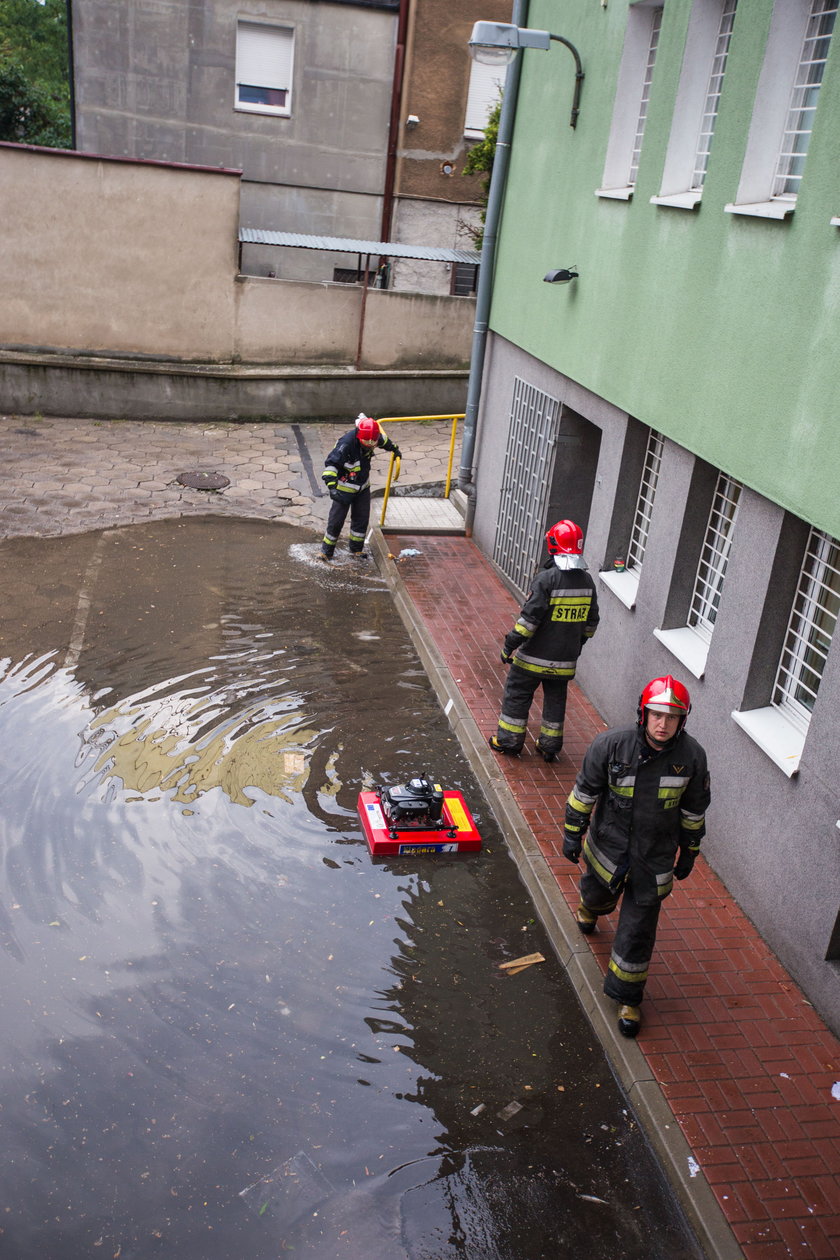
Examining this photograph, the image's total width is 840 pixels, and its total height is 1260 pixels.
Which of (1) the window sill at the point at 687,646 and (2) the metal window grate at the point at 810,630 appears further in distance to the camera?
(1) the window sill at the point at 687,646

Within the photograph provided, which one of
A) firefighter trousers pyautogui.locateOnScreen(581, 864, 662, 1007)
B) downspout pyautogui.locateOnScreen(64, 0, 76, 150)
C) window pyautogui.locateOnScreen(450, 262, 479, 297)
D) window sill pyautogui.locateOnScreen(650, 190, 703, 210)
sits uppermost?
downspout pyautogui.locateOnScreen(64, 0, 76, 150)

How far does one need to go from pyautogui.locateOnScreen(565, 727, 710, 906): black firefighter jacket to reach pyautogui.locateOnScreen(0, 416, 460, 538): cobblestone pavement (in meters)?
8.42

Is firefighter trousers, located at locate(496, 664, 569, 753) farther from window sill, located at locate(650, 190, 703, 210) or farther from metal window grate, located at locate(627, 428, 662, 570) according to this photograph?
window sill, located at locate(650, 190, 703, 210)

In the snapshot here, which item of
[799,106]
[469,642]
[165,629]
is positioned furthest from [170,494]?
[799,106]

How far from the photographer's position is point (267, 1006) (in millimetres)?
5379

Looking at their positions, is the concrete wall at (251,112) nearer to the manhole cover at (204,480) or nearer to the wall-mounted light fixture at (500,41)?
the manhole cover at (204,480)

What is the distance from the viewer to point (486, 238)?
1229 cm

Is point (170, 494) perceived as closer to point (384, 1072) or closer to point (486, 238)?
point (486, 238)

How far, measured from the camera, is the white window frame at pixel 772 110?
6.10 meters

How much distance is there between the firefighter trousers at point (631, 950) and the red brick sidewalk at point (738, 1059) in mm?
226

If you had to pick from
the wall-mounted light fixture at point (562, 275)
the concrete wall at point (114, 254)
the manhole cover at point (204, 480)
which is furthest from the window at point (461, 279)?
the wall-mounted light fixture at point (562, 275)

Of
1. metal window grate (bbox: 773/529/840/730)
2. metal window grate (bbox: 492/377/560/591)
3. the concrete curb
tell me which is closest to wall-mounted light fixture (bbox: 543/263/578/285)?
metal window grate (bbox: 492/377/560/591)

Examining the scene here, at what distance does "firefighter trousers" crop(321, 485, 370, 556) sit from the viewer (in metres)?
11.9

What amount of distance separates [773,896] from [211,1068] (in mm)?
3293
